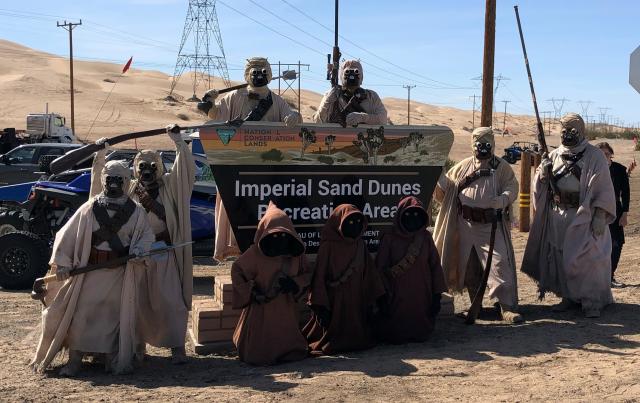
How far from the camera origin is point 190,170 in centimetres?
688

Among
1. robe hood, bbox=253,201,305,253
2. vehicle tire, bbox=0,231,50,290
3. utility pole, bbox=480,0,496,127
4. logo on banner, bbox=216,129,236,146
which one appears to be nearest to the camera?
robe hood, bbox=253,201,305,253

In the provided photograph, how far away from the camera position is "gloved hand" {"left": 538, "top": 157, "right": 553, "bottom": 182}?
8141mm

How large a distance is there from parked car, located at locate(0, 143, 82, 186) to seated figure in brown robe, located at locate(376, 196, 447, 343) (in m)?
11.8

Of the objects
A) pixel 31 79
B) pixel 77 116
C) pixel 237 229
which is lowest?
pixel 237 229

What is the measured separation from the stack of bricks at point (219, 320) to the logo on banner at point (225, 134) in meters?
1.29

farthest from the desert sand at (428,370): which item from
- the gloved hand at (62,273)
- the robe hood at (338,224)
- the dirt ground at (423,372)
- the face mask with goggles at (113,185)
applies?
the face mask with goggles at (113,185)

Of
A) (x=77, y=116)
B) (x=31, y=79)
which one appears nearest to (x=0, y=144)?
(x=77, y=116)

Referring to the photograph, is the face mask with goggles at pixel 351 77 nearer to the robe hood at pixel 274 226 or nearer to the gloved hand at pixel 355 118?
the gloved hand at pixel 355 118

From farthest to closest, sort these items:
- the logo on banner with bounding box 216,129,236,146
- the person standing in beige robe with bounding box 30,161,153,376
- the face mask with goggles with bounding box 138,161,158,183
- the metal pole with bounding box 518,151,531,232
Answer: the metal pole with bounding box 518,151,531,232
the logo on banner with bounding box 216,129,236,146
the face mask with goggles with bounding box 138,161,158,183
the person standing in beige robe with bounding box 30,161,153,376

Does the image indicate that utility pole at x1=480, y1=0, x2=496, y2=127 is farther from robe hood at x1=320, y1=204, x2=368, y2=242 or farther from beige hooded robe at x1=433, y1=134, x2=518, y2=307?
robe hood at x1=320, y1=204, x2=368, y2=242

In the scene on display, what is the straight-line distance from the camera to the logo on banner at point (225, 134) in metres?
7.21

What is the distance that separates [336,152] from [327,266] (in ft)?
4.27

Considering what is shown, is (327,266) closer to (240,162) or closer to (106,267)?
(240,162)

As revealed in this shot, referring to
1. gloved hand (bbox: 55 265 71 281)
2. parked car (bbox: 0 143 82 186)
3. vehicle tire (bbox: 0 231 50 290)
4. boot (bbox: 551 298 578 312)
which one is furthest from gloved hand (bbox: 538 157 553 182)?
parked car (bbox: 0 143 82 186)
